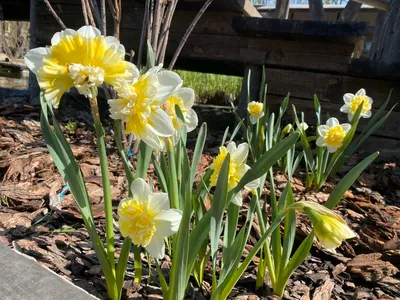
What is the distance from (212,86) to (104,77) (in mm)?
Answer: 5693

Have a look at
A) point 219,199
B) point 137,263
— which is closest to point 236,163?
point 219,199

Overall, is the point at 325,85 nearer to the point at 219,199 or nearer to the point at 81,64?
the point at 219,199

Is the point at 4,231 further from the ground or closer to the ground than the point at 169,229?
closer to the ground

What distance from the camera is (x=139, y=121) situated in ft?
2.14

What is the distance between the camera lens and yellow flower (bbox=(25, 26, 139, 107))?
61 cm

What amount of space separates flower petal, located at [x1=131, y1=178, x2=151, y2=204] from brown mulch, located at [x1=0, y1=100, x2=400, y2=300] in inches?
13.2

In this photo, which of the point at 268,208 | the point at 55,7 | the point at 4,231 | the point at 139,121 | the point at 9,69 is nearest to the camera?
the point at 139,121

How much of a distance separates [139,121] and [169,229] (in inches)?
8.1

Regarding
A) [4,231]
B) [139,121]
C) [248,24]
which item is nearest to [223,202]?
[139,121]

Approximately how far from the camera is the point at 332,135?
1.53m

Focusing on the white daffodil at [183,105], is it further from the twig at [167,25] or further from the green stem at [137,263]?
the twig at [167,25]

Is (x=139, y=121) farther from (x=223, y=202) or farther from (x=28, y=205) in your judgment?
(x=28, y=205)

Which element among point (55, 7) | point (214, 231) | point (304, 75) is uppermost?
point (55, 7)

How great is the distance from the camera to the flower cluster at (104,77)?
2.04ft
